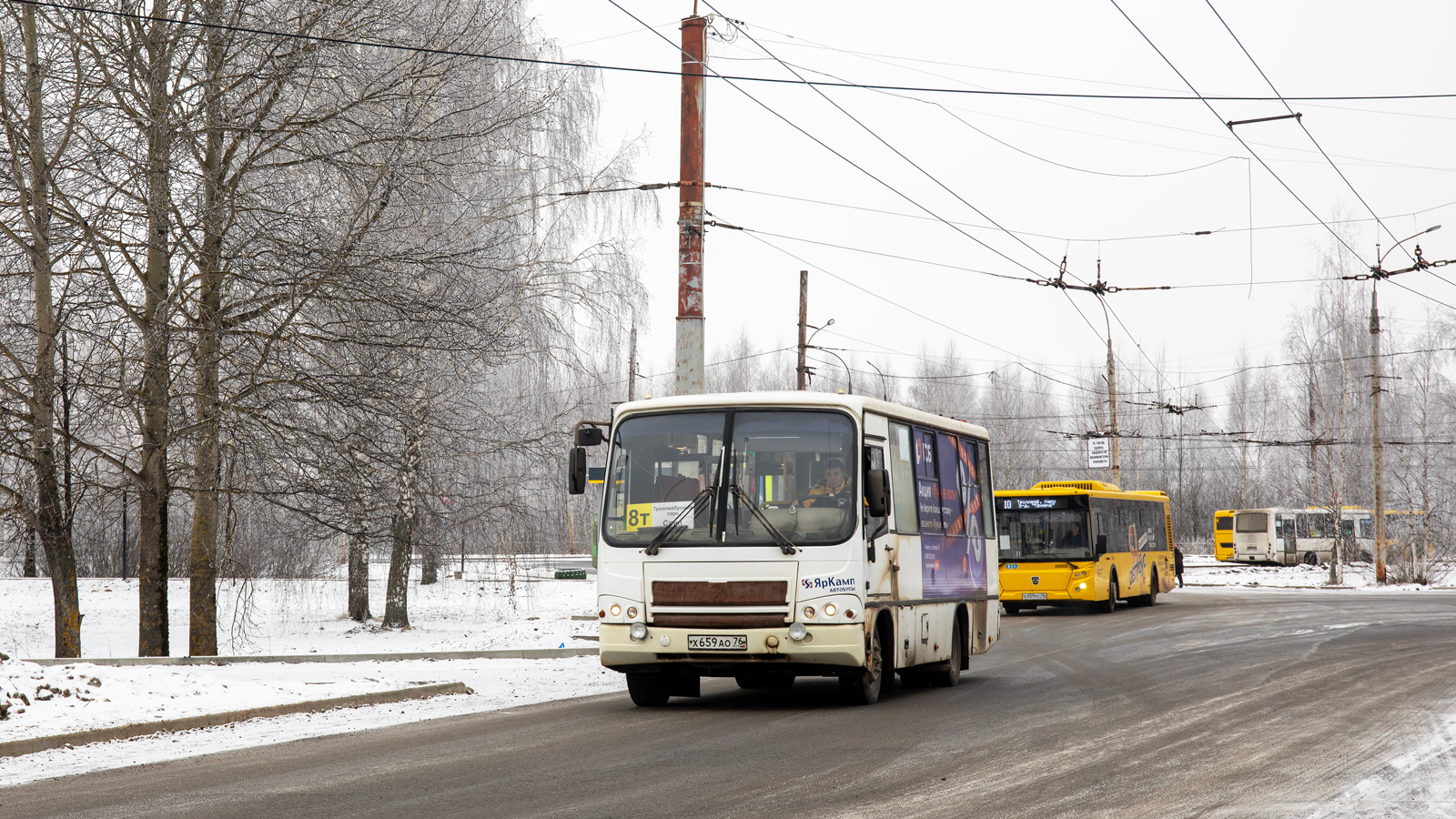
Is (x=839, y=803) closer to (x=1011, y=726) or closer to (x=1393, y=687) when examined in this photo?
(x=1011, y=726)

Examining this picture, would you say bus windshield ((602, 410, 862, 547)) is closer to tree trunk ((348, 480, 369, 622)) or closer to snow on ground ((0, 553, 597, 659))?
tree trunk ((348, 480, 369, 622))

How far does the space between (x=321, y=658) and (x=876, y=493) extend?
27.6 feet

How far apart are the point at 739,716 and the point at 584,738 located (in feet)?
6.96

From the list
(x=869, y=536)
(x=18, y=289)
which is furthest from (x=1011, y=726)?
(x=18, y=289)

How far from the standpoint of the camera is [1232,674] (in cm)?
1627

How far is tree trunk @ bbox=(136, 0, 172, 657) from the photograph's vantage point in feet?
54.3

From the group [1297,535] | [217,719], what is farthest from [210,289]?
[1297,535]

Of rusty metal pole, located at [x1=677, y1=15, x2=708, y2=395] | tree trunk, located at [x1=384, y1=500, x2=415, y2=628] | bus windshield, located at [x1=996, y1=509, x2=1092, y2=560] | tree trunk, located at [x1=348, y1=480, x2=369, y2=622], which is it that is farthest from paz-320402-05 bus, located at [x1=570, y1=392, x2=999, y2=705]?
bus windshield, located at [x1=996, y1=509, x2=1092, y2=560]

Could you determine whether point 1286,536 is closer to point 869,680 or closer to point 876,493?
point 869,680

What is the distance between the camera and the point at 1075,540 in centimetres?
3186

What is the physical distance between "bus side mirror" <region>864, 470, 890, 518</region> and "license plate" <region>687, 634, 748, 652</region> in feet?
5.29

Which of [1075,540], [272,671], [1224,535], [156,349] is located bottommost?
[1224,535]

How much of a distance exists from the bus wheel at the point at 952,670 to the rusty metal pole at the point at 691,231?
4444 mm

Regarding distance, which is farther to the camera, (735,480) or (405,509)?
(405,509)
